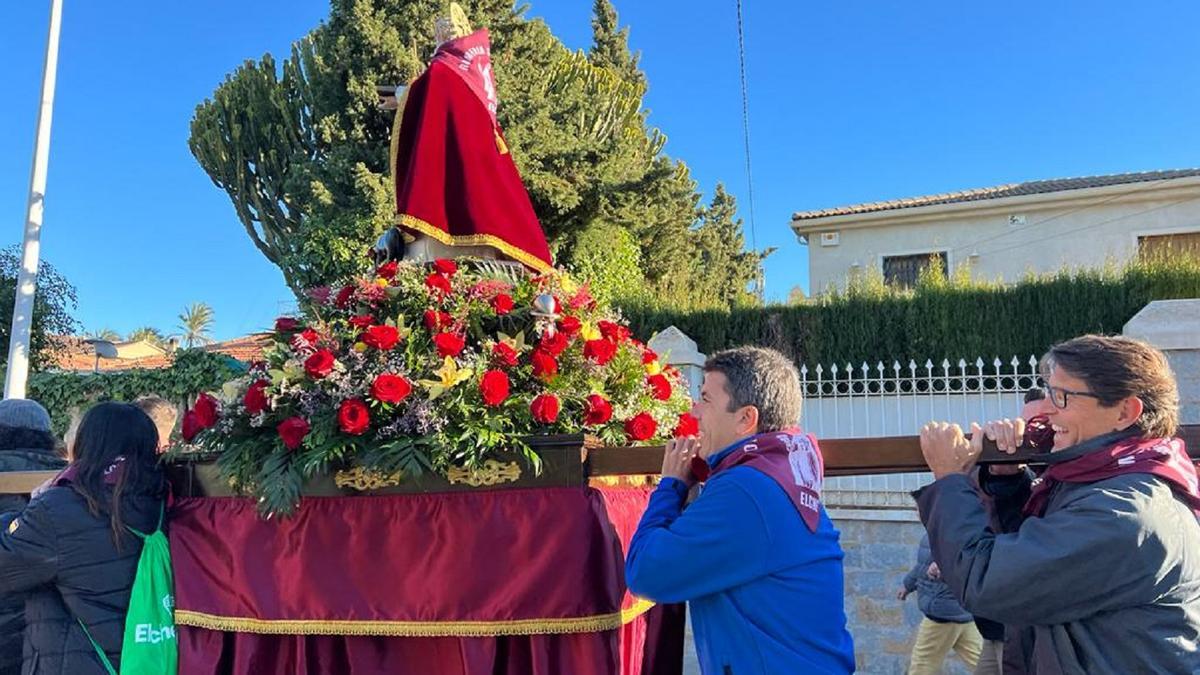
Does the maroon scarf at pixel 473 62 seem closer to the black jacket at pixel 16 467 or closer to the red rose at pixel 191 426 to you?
the red rose at pixel 191 426

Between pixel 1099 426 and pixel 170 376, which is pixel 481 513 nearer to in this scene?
pixel 1099 426

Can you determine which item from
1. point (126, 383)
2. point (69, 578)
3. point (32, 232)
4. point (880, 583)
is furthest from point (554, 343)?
point (126, 383)

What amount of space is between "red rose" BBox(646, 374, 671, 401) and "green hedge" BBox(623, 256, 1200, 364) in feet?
22.9

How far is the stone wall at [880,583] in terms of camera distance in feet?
20.1

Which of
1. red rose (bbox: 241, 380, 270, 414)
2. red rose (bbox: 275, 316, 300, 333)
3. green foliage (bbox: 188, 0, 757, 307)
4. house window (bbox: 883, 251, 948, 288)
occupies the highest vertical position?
green foliage (bbox: 188, 0, 757, 307)

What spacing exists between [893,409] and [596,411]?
16.6 ft

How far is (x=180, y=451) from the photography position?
8.55 ft

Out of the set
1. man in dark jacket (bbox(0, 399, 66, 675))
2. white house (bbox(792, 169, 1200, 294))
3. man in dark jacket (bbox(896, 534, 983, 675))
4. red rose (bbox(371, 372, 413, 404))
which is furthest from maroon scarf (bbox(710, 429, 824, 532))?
white house (bbox(792, 169, 1200, 294))

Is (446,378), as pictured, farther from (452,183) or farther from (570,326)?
(452,183)

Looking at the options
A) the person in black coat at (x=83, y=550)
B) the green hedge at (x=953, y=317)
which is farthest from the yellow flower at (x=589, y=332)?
the green hedge at (x=953, y=317)

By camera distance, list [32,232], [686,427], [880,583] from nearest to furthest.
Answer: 1. [686,427]
2. [880,583]
3. [32,232]

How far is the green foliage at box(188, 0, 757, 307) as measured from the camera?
11.8m

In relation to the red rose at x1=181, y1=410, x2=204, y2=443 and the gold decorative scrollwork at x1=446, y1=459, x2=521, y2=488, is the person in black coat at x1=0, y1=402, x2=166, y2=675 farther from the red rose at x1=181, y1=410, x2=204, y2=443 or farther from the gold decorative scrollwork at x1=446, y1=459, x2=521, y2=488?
the gold decorative scrollwork at x1=446, y1=459, x2=521, y2=488

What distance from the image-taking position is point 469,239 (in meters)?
3.00
